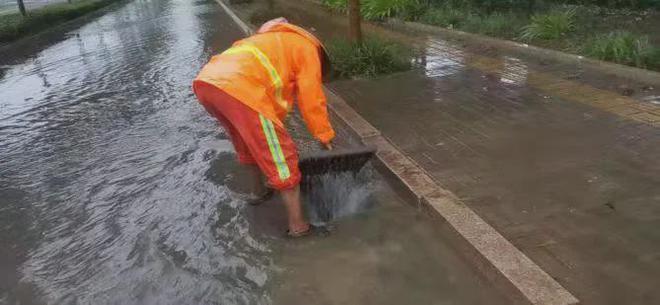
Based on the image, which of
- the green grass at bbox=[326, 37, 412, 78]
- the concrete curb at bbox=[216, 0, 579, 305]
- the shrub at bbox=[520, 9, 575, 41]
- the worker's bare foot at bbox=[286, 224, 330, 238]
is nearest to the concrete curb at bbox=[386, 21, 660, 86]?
the shrub at bbox=[520, 9, 575, 41]

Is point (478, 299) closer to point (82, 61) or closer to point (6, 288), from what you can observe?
point (6, 288)

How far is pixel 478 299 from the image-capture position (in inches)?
123

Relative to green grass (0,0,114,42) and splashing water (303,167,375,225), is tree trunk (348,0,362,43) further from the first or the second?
green grass (0,0,114,42)

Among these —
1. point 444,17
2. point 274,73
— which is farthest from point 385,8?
point 274,73

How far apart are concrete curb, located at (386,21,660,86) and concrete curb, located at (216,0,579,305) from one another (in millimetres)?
3291

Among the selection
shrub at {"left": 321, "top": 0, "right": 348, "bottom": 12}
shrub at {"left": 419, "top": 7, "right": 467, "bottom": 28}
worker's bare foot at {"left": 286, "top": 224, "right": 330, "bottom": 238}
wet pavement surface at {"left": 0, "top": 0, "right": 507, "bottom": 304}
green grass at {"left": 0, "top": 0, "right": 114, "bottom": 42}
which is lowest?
green grass at {"left": 0, "top": 0, "right": 114, "bottom": 42}

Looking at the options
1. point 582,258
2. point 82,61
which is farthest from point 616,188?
point 82,61

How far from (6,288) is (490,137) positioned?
12.6ft

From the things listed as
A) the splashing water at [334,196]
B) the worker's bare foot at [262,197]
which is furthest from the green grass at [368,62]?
the splashing water at [334,196]

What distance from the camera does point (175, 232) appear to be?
13.9 ft

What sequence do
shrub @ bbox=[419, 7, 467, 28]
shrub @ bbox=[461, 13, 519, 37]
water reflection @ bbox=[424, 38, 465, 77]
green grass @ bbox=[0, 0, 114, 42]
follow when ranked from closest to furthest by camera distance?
water reflection @ bbox=[424, 38, 465, 77]
shrub @ bbox=[461, 13, 519, 37]
shrub @ bbox=[419, 7, 467, 28]
green grass @ bbox=[0, 0, 114, 42]

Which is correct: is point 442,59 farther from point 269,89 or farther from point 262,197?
point 269,89

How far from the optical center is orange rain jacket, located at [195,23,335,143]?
346 cm

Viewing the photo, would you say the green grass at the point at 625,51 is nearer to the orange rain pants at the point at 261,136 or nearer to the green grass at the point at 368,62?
the green grass at the point at 368,62
